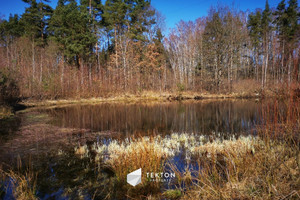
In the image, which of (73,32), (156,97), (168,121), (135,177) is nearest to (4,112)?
(168,121)

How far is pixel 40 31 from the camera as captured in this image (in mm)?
35688

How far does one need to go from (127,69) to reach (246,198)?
1107 inches


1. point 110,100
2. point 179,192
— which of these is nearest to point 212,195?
point 179,192

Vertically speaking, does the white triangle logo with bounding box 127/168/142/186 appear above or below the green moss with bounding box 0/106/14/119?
below

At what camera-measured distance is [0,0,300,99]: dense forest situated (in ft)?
86.9

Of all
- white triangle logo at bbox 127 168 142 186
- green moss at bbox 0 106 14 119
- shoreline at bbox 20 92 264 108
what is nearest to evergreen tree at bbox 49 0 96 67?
shoreline at bbox 20 92 264 108

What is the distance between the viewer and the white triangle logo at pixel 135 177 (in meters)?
3.46

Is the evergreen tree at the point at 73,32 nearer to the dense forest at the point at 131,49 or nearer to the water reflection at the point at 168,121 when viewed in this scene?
the dense forest at the point at 131,49

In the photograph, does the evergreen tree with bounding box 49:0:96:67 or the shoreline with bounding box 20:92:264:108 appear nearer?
the shoreline with bounding box 20:92:264:108

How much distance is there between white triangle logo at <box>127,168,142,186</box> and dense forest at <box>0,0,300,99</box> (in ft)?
74.0

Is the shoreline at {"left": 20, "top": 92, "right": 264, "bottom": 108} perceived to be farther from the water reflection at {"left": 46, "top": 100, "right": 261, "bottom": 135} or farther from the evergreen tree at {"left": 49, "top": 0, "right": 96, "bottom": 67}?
the water reflection at {"left": 46, "top": 100, "right": 261, "bottom": 135}

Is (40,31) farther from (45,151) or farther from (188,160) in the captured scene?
(188,160)

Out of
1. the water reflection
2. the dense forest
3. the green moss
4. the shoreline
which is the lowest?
the water reflection

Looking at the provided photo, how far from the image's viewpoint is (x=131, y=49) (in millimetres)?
29547
